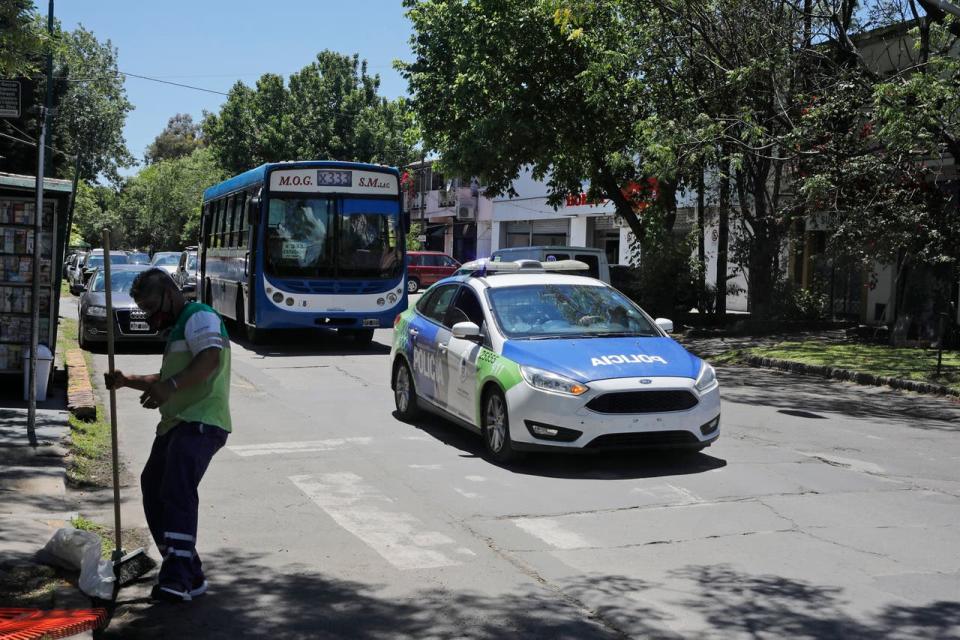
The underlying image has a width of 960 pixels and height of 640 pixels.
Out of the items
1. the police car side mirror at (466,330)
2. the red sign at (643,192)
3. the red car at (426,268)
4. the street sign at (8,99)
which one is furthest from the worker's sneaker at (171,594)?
the red car at (426,268)

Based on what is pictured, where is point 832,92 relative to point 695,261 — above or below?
above

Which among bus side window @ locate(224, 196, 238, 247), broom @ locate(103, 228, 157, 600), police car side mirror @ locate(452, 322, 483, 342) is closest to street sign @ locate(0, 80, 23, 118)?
broom @ locate(103, 228, 157, 600)

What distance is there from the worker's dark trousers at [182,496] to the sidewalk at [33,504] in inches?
18.1

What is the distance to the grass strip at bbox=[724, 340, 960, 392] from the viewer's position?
51.9ft

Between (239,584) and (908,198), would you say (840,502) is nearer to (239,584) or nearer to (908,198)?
(239,584)

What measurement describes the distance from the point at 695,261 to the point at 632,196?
2802mm

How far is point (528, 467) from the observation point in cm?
883

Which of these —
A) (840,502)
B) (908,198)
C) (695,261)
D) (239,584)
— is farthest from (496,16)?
(239,584)

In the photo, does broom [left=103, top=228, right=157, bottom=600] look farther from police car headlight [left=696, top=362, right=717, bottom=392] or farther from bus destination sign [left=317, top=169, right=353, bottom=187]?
bus destination sign [left=317, top=169, right=353, bottom=187]

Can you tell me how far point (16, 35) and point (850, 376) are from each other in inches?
497

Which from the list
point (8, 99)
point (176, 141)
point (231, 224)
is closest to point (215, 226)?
point (231, 224)

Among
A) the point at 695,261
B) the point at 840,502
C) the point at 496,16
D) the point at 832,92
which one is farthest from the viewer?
the point at 695,261

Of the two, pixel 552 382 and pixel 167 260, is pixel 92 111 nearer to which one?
pixel 167 260

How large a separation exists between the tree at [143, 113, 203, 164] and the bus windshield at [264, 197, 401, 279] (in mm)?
96244
